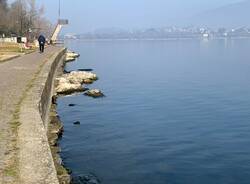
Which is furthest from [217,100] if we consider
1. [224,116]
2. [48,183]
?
[48,183]

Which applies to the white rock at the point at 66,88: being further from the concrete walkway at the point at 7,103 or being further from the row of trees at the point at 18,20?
the row of trees at the point at 18,20

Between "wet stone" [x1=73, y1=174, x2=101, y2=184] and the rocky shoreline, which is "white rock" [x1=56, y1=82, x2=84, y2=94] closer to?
the rocky shoreline

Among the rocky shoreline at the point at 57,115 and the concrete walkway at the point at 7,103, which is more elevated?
the concrete walkway at the point at 7,103

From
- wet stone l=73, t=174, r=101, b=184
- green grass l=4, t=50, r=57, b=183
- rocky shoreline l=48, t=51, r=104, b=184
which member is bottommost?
wet stone l=73, t=174, r=101, b=184

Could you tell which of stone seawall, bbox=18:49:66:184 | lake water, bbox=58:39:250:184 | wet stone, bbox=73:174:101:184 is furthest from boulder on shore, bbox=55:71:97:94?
wet stone, bbox=73:174:101:184

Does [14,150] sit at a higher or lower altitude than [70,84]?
higher

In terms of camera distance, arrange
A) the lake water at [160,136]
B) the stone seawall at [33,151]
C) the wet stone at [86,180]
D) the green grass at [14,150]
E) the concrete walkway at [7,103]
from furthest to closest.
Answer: the lake water at [160,136] < the wet stone at [86,180] < the concrete walkway at [7,103] < the green grass at [14,150] < the stone seawall at [33,151]

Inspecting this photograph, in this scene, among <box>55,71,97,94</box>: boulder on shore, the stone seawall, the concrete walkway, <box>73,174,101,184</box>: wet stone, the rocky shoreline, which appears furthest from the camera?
<box>55,71,97,94</box>: boulder on shore

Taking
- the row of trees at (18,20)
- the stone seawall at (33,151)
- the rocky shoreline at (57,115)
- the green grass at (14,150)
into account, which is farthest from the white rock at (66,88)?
the row of trees at (18,20)

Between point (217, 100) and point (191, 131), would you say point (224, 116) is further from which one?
point (217, 100)

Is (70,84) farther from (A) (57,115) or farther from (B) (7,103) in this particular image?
(B) (7,103)

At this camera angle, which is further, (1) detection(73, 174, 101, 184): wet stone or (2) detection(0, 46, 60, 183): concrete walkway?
(1) detection(73, 174, 101, 184): wet stone

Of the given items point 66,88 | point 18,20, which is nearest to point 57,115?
point 66,88

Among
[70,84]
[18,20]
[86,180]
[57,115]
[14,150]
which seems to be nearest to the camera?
[14,150]
